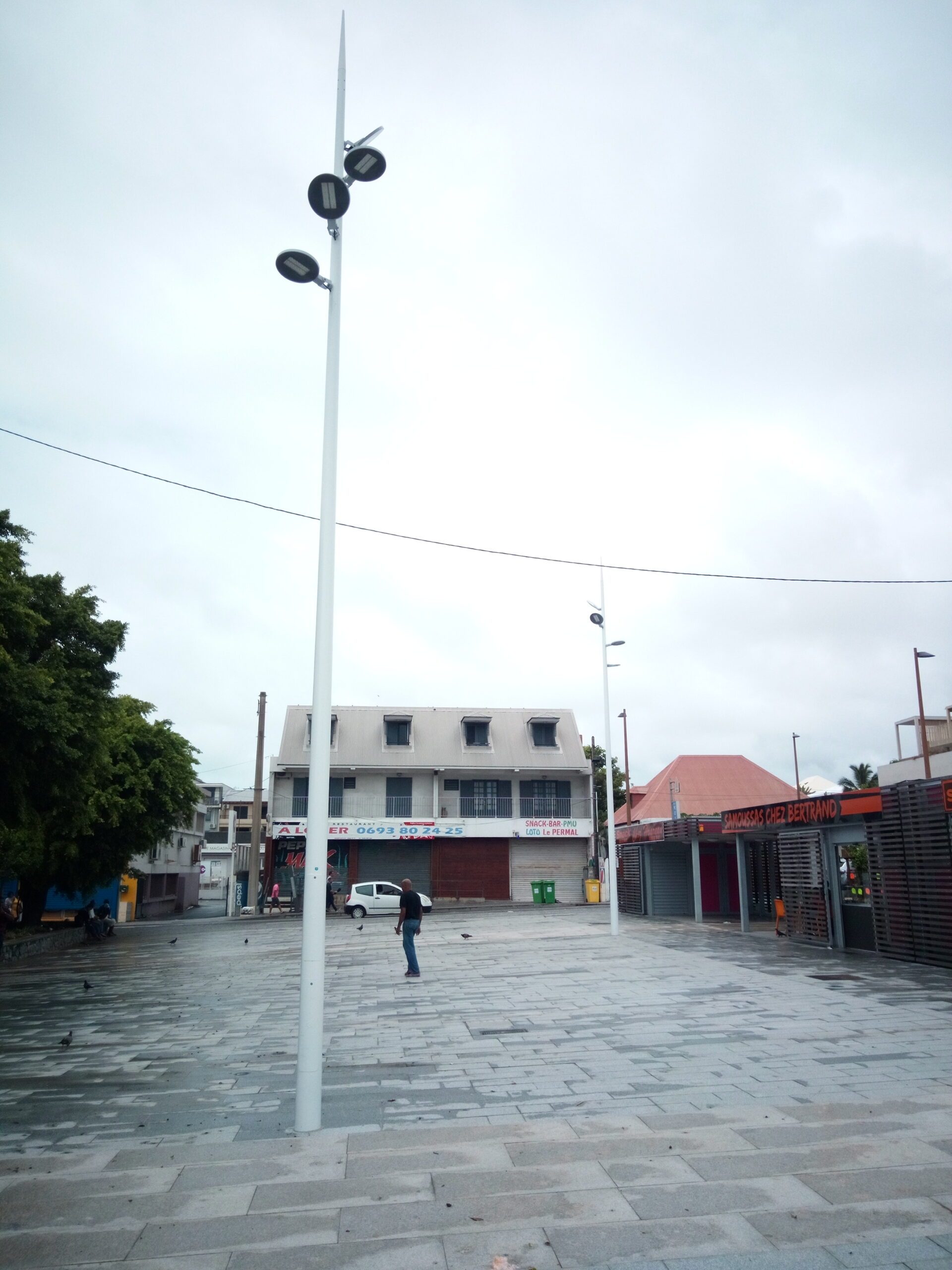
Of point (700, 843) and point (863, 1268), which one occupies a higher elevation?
point (700, 843)

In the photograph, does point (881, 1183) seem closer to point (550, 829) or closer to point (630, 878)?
point (630, 878)

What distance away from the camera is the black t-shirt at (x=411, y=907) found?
15.9 meters

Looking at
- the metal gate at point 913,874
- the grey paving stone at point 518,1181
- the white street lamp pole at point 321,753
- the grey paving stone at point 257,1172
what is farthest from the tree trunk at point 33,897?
the grey paving stone at point 518,1181

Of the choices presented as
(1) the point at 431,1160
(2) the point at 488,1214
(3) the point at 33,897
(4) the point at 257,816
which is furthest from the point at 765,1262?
(4) the point at 257,816

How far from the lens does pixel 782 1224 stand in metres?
4.94

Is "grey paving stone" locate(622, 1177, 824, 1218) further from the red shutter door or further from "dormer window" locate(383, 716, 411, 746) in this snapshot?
"dormer window" locate(383, 716, 411, 746)

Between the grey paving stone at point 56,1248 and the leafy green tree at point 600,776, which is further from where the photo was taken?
the leafy green tree at point 600,776

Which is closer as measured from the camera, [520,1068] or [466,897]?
[520,1068]

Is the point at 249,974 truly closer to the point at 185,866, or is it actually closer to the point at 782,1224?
the point at 782,1224

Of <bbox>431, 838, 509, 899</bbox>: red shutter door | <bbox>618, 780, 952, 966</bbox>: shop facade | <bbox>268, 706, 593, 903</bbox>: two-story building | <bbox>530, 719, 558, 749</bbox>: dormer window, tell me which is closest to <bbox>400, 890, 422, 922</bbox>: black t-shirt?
<bbox>618, 780, 952, 966</bbox>: shop facade

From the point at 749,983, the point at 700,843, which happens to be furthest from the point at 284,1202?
the point at 700,843

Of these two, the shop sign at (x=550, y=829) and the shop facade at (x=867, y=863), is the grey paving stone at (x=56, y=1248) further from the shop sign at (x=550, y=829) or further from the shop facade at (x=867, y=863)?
the shop sign at (x=550, y=829)

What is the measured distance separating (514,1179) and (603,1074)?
9.73ft

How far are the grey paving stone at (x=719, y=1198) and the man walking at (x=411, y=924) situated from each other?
10.3 m
